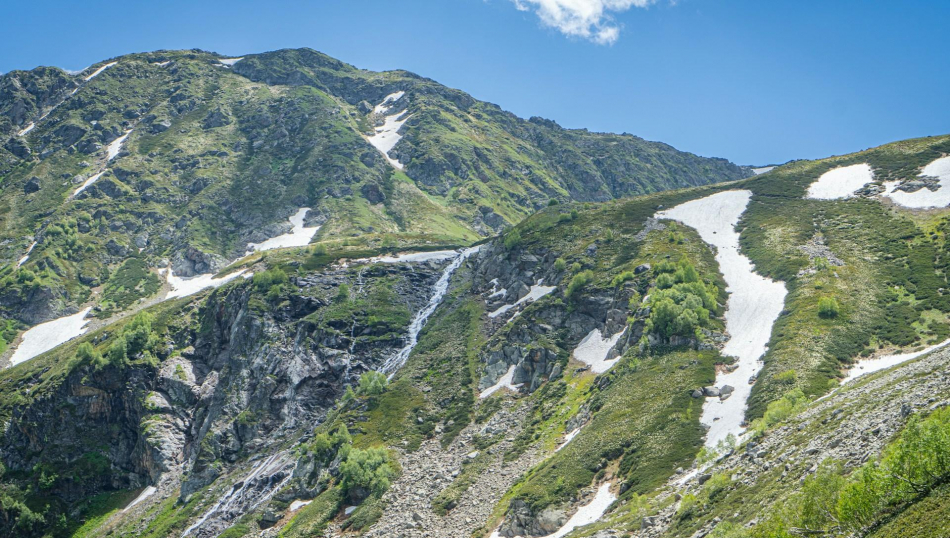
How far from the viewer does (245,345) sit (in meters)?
113

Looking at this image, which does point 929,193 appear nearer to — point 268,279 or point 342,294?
point 342,294

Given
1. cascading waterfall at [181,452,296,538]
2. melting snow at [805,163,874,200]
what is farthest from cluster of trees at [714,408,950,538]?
melting snow at [805,163,874,200]

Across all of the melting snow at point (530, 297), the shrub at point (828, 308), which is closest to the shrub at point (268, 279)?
the melting snow at point (530, 297)

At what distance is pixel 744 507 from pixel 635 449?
25.7 metres

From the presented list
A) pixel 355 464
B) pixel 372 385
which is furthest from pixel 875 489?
pixel 372 385

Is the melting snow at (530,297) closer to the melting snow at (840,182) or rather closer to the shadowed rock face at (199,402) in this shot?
the shadowed rock face at (199,402)

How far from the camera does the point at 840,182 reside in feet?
411

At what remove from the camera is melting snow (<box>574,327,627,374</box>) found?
275 ft

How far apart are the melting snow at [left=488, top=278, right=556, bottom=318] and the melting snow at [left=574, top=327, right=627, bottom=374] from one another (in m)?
16.0

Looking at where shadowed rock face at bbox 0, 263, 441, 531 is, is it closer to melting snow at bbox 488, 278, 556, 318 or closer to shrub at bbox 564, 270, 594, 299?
melting snow at bbox 488, 278, 556, 318

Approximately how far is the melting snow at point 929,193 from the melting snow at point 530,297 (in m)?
60.6

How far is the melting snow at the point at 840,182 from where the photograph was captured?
119625 mm

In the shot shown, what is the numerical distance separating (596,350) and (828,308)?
1156 inches

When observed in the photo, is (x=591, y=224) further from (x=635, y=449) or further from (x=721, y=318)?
(x=635, y=449)
